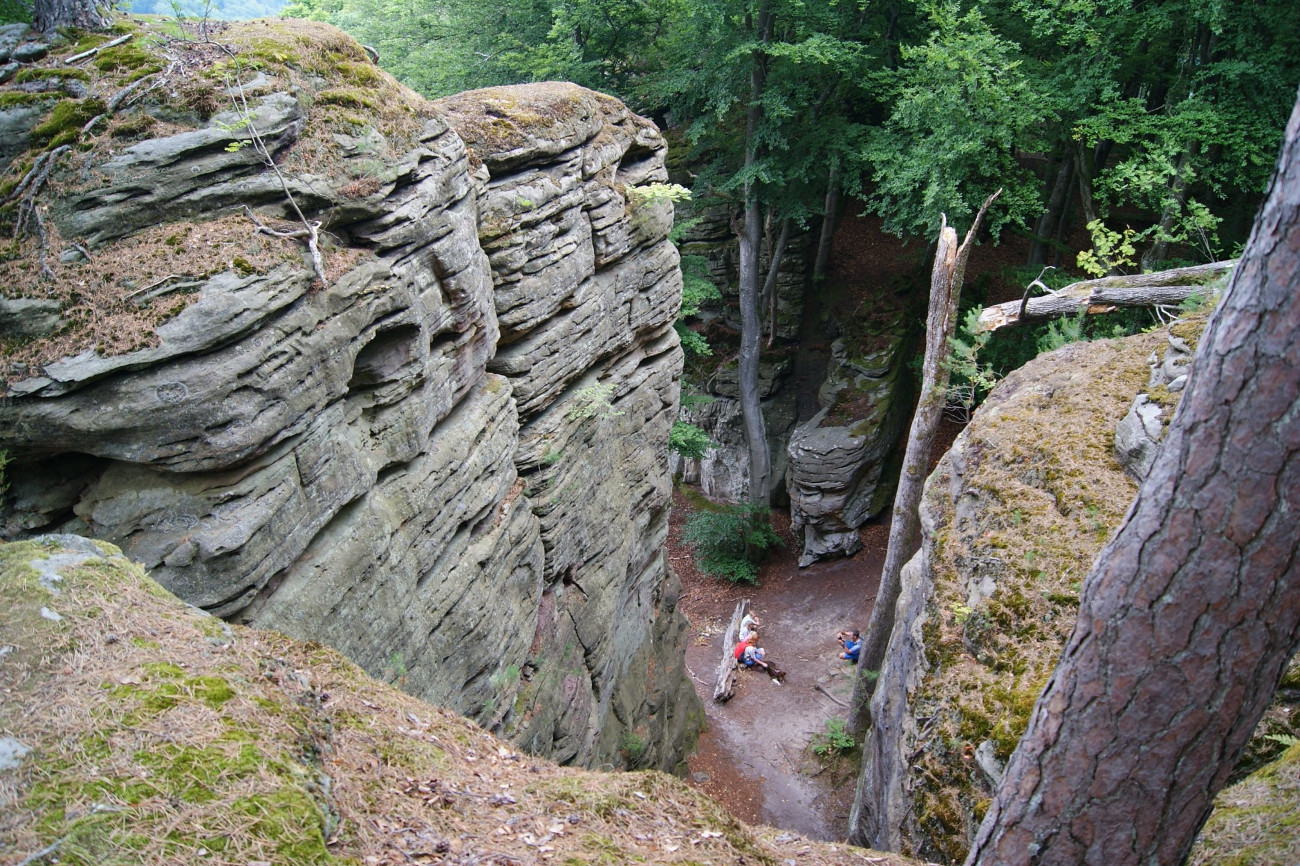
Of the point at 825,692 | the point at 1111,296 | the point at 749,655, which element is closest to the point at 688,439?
the point at 749,655

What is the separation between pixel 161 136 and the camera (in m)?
5.82

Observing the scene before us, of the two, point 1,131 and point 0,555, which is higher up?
point 1,131

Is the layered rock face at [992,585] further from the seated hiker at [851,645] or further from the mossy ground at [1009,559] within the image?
the seated hiker at [851,645]

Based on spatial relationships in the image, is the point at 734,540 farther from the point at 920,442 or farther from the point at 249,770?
the point at 249,770

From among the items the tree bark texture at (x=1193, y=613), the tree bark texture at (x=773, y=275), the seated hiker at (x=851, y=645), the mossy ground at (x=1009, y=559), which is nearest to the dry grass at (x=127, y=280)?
the tree bark texture at (x=1193, y=613)

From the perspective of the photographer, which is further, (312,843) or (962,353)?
(962,353)

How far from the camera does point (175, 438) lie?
203 inches

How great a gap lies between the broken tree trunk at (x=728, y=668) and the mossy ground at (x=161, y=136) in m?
12.6

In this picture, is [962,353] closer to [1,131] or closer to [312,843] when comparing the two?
[312,843]

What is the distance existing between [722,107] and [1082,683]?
16.1 meters

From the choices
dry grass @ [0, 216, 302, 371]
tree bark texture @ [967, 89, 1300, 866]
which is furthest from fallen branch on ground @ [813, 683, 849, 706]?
dry grass @ [0, 216, 302, 371]

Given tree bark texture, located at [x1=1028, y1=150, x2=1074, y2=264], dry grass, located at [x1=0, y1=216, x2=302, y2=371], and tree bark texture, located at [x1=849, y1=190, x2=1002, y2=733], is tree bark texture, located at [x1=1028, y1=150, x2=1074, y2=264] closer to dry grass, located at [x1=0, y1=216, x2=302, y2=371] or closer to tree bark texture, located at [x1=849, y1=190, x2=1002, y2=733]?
tree bark texture, located at [x1=849, y1=190, x2=1002, y2=733]

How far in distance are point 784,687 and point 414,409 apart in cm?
1187

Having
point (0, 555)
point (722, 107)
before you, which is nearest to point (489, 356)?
point (0, 555)
